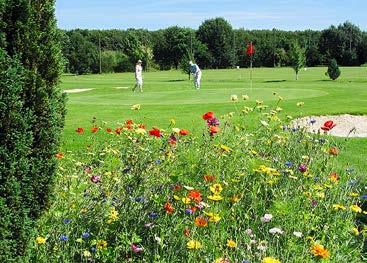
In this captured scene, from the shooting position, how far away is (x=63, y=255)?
434 centimetres

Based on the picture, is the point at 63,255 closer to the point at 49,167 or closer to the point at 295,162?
the point at 49,167

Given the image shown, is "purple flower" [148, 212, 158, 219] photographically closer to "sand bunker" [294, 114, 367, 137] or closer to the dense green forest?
"sand bunker" [294, 114, 367, 137]

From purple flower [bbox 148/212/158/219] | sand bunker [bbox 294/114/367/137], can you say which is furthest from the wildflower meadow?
sand bunker [bbox 294/114/367/137]

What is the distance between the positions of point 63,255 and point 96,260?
1.64ft

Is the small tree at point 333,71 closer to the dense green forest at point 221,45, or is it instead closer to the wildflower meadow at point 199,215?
the dense green forest at point 221,45

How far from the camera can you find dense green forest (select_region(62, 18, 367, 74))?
86875 mm

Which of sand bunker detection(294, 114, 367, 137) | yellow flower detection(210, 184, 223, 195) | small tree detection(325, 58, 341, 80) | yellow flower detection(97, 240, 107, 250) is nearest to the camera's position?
yellow flower detection(210, 184, 223, 195)

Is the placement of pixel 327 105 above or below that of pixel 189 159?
below

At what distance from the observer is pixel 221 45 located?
301 ft

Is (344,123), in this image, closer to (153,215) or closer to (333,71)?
(153,215)

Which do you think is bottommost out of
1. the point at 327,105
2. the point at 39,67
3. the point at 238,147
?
the point at 327,105

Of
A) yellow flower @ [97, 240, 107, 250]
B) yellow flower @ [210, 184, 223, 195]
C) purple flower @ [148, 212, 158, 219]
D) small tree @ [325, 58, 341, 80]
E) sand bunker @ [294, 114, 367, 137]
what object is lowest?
small tree @ [325, 58, 341, 80]

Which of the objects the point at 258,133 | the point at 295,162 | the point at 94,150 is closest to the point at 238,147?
the point at 295,162

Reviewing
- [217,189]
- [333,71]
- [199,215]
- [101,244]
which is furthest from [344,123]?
[333,71]
